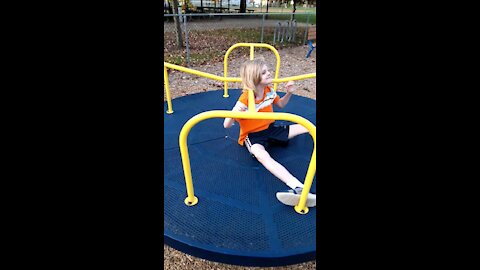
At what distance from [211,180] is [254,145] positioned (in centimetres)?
42

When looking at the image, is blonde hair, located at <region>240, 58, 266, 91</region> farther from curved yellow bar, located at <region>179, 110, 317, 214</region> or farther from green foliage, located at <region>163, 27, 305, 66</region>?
green foliage, located at <region>163, 27, 305, 66</region>

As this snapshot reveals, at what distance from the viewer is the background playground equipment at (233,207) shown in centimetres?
145

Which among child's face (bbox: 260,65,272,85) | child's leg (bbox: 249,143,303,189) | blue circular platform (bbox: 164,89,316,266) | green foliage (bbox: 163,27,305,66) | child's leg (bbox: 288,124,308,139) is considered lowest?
blue circular platform (bbox: 164,89,316,266)

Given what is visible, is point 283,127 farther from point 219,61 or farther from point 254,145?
point 219,61

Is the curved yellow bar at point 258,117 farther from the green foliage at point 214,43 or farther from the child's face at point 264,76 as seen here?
the green foliage at point 214,43

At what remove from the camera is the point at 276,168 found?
1852mm

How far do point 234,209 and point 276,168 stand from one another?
Answer: 403 millimetres

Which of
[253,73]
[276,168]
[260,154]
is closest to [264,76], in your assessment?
[253,73]

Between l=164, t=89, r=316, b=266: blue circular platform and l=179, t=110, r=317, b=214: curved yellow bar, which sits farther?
l=164, t=89, r=316, b=266: blue circular platform

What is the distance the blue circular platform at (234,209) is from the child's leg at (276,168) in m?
0.14

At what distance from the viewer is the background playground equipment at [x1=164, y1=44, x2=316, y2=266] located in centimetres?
145

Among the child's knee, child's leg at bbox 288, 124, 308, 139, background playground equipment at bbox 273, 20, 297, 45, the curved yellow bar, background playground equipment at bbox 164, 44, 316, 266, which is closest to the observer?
the curved yellow bar

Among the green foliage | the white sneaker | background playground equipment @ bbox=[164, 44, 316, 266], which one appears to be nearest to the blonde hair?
background playground equipment @ bbox=[164, 44, 316, 266]
